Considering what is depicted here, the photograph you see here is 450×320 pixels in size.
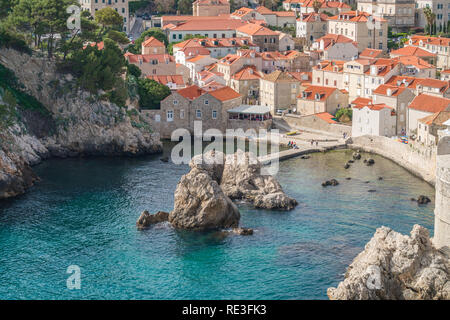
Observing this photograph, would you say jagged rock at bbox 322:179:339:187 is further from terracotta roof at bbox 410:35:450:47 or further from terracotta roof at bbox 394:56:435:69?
terracotta roof at bbox 410:35:450:47

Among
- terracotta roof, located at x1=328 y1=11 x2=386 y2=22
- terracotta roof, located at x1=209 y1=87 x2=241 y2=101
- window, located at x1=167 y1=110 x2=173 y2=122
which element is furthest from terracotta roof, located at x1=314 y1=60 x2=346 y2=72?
window, located at x1=167 y1=110 x2=173 y2=122

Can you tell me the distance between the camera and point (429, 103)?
89500 millimetres

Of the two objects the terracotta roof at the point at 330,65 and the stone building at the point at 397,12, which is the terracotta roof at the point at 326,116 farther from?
the stone building at the point at 397,12

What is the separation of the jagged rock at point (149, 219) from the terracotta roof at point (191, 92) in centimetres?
3548

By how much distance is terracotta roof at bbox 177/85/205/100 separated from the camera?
9988cm

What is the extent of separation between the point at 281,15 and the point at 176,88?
47013 mm

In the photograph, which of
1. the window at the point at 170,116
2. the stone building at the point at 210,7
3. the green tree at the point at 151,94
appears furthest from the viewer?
the stone building at the point at 210,7

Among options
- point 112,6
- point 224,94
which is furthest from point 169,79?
point 112,6

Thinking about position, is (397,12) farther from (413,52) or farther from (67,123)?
(67,123)

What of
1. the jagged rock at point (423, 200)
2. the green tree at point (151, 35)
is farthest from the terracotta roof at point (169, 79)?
the jagged rock at point (423, 200)

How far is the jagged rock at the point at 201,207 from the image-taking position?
63.4 metres

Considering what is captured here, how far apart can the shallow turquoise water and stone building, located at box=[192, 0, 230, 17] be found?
75.6 metres
